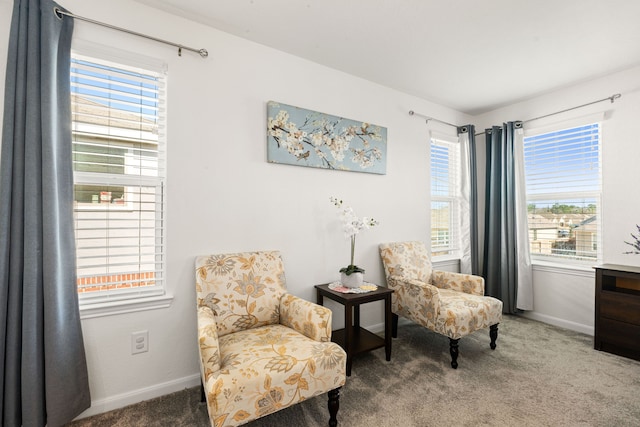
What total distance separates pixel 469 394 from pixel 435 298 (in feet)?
2.15

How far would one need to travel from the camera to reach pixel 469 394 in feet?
6.35

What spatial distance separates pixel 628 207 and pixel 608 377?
5.07ft

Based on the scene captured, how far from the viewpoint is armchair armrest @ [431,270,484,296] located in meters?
2.73

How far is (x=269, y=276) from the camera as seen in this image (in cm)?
211

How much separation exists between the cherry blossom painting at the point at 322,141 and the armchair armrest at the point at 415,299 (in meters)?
1.10

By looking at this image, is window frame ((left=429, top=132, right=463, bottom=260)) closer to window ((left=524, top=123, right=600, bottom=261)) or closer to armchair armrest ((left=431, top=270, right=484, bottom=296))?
armchair armrest ((left=431, top=270, right=484, bottom=296))

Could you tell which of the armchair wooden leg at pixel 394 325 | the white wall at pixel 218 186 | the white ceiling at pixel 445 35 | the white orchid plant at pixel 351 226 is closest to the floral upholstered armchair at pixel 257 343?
the white wall at pixel 218 186

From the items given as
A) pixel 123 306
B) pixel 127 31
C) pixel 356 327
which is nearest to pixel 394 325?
pixel 356 327

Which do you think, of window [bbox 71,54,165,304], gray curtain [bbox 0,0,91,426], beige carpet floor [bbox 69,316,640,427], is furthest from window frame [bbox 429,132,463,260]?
gray curtain [bbox 0,0,91,426]

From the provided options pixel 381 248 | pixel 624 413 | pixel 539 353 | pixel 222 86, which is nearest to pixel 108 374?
pixel 222 86

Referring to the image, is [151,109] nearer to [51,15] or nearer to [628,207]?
[51,15]

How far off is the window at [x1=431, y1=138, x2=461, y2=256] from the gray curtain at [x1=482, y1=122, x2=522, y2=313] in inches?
13.5

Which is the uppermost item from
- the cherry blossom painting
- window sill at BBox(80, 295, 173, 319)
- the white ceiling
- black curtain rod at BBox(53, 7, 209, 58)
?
the white ceiling

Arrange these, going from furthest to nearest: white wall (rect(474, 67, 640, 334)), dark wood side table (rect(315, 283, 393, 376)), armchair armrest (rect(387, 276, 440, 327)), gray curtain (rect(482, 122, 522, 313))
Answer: gray curtain (rect(482, 122, 522, 313)) < white wall (rect(474, 67, 640, 334)) < armchair armrest (rect(387, 276, 440, 327)) < dark wood side table (rect(315, 283, 393, 376))
